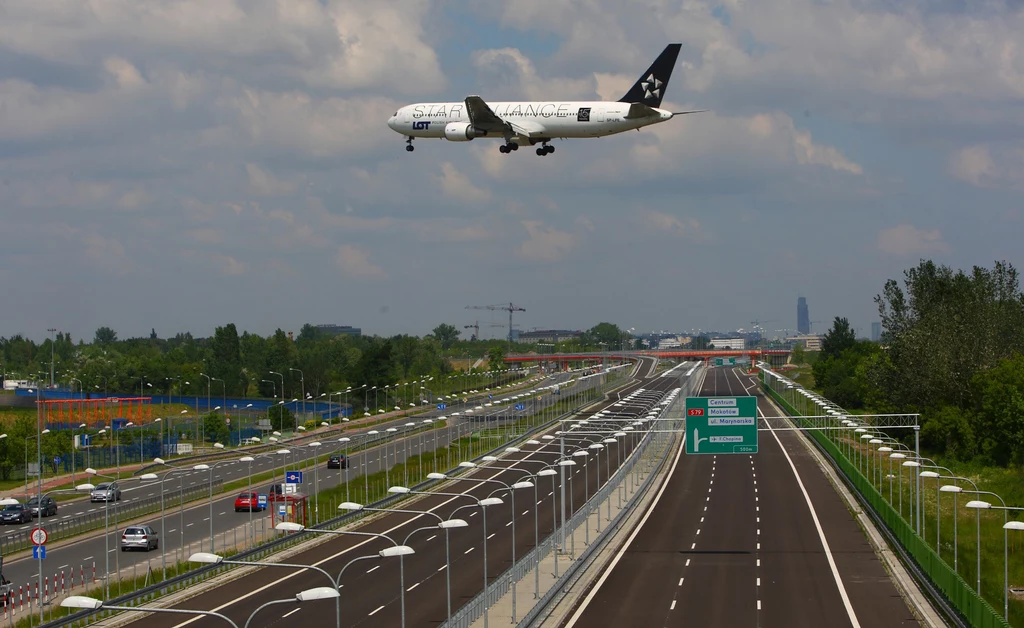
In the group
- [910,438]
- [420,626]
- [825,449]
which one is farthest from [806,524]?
[910,438]

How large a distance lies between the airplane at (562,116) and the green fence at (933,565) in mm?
24041

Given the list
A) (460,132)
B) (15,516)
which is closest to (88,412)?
(15,516)

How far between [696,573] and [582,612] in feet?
34.4

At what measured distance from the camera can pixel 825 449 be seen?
11406cm

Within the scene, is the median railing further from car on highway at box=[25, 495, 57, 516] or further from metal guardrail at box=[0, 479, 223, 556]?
car on highway at box=[25, 495, 57, 516]

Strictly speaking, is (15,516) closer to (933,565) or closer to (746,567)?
(746,567)

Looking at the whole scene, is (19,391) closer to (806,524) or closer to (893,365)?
(893,365)

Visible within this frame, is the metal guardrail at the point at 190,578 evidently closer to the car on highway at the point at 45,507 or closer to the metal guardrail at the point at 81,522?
the metal guardrail at the point at 81,522

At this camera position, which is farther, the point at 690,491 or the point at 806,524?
the point at 690,491

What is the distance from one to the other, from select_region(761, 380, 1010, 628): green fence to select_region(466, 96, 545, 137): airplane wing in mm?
28150

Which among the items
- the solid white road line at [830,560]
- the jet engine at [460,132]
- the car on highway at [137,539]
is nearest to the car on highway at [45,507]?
the car on highway at [137,539]

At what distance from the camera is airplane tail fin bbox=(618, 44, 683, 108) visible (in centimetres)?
6875

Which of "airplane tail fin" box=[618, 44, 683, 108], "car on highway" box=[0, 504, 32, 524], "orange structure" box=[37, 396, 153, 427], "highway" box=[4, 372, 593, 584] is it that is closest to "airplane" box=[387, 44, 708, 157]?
"airplane tail fin" box=[618, 44, 683, 108]

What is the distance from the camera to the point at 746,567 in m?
56.4
